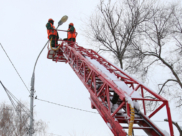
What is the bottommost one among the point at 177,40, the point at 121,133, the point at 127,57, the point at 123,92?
the point at 121,133

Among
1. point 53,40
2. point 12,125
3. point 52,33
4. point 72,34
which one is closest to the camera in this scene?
point 52,33

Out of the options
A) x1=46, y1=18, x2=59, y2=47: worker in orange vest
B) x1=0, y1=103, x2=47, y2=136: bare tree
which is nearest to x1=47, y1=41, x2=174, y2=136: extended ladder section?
x1=46, y1=18, x2=59, y2=47: worker in orange vest

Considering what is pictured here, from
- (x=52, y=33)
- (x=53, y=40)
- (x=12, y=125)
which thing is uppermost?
(x=52, y=33)

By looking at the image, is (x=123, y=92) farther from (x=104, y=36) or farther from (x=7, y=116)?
(x=7, y=116)

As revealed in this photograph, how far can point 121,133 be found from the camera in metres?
4.48

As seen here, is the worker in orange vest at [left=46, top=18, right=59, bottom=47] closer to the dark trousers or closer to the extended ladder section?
the dark trousers

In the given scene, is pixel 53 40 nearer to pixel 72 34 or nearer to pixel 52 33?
pixel 52 33

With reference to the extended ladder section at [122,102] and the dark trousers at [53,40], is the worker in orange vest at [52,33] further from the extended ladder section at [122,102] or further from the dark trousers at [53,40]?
the extended ladder section at [122,102]

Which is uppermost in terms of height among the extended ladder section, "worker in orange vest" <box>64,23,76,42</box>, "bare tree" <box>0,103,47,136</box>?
"worker in orange vest" <box>64,23,76,42</box>

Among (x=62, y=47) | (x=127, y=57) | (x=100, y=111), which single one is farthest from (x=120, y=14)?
(x=100, y=111)

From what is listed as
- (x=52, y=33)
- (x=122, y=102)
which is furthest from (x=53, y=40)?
(x=122, y=102)

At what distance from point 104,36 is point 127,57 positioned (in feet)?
7.97

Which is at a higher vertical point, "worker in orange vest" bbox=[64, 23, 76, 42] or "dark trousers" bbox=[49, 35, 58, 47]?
"worker in orange vest" bbox=[64, 23, 76, 42]

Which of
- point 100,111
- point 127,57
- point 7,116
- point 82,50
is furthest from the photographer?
point 7,116
